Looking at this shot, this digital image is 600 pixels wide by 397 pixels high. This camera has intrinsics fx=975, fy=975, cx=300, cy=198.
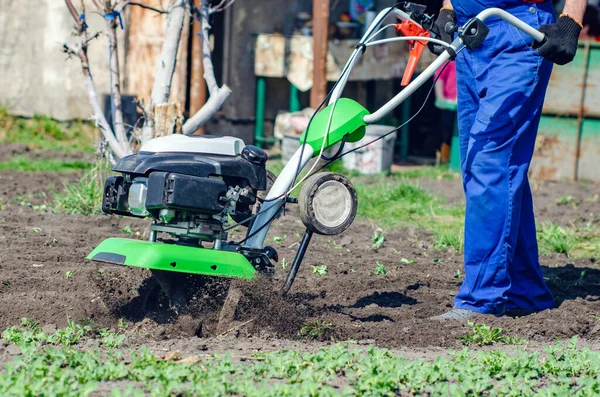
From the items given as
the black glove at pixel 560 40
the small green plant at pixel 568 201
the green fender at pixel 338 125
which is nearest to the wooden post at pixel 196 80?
the small green plant at pixel 568 201

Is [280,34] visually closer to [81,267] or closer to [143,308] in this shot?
[81,267]

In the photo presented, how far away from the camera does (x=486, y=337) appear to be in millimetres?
4133

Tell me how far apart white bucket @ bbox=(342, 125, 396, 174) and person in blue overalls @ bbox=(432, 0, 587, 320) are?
4.41m

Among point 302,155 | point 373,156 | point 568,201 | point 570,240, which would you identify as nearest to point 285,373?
point 302,155

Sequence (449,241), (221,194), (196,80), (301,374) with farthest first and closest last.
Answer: (196,80) → (449,241) → (221,194) → (301,374)

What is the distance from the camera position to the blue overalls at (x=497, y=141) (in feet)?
14.3

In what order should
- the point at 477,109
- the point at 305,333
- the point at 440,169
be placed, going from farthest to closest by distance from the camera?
the point at 440,169
the point at 477,109
the point at 305,333

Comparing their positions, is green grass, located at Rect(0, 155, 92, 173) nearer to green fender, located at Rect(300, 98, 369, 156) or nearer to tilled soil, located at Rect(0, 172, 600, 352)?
tilled soil, located at Rect(0, 172, 600, 352)

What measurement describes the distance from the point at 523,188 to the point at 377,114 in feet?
3.10

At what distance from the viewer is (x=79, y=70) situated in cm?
1029

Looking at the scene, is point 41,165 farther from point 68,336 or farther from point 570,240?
point 68,336

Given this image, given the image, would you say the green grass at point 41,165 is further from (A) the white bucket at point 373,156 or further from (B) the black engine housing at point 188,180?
(B) the black engine housing at point 188,180

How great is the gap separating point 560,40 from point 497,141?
1.73 feet

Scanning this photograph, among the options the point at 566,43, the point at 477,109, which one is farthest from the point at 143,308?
the point at 566,43
